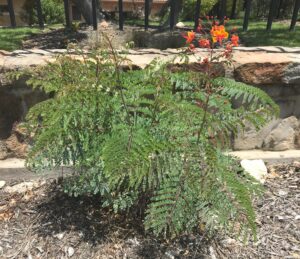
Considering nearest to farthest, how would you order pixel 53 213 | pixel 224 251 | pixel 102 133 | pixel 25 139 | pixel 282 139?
pixel 102 133, pixel 224 251, pixel 53 213, pixel 25 139, pixel 282 139

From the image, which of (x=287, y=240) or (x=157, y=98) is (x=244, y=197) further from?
(x=287, y=240)

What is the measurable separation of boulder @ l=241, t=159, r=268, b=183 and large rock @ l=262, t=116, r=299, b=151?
24 cm

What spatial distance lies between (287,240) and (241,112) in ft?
3.29

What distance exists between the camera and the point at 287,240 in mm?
2670

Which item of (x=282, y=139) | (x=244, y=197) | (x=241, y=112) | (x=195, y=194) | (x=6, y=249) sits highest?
(x=241, y=112)

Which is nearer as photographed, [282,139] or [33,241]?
[33,241]

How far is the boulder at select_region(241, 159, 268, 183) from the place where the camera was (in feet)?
11.0

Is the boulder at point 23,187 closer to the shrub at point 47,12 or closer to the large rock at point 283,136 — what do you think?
the large rock at point 283,136

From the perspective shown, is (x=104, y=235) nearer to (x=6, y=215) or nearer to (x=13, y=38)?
(x=6, y=215)

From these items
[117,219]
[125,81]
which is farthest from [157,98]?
[117,219]

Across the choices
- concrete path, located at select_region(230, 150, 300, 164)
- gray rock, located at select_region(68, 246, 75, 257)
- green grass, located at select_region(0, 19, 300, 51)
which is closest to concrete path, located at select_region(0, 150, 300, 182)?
concrete path, located at select_region(230, 150, 300, 164)

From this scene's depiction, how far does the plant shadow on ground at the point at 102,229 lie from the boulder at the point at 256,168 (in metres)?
0.98

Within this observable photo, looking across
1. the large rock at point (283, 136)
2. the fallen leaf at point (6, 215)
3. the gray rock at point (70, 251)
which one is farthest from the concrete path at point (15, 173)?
the large rock at point (283, 136)

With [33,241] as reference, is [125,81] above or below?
above
